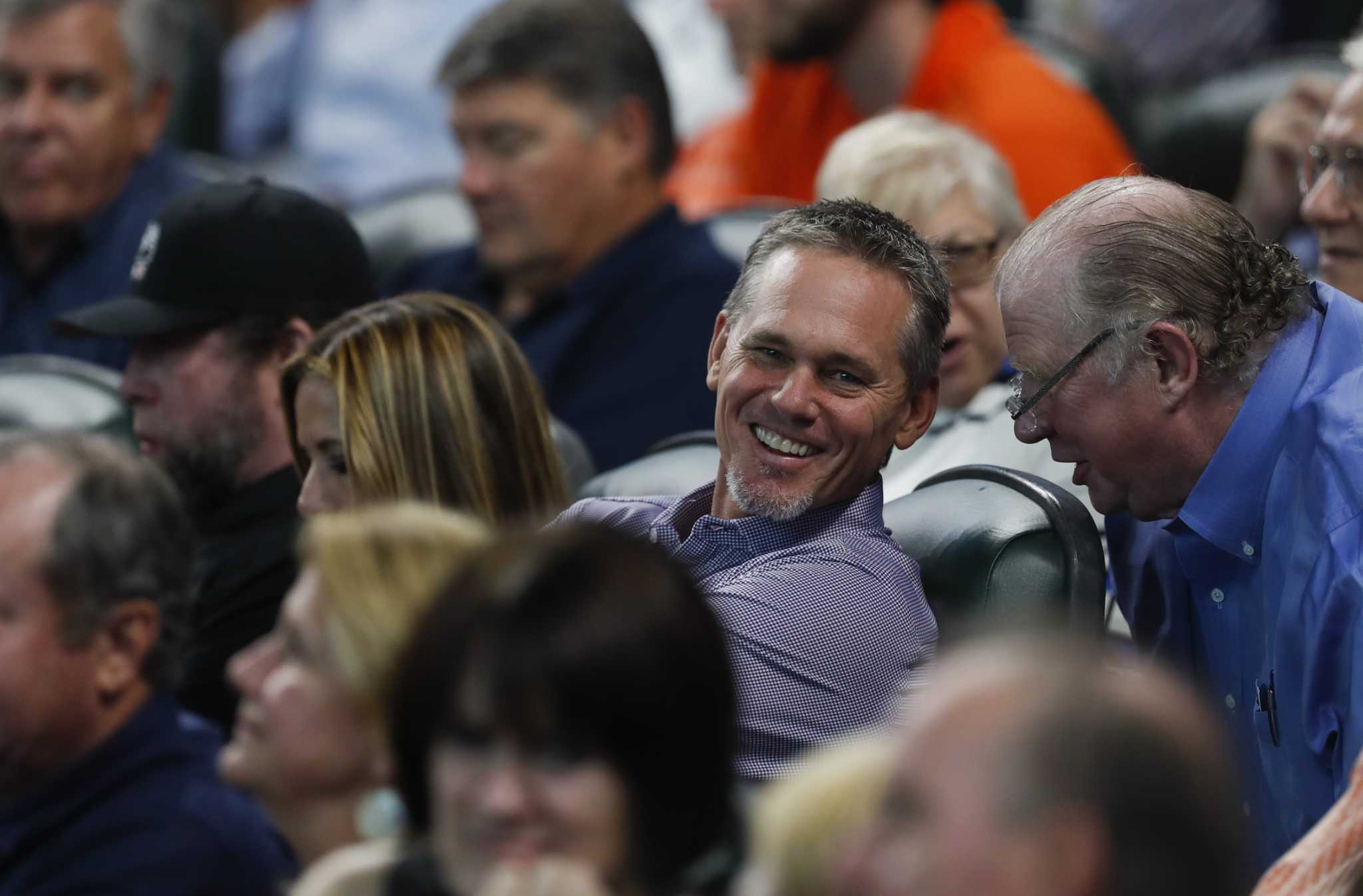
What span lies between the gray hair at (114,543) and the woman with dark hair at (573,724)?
0.53 m

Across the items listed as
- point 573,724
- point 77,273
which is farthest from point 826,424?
point 77,273

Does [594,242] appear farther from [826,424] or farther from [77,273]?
[826,424]

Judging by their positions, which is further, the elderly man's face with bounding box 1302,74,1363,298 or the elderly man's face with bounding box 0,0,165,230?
the elderly man's face with bounding box 0,0,165,230

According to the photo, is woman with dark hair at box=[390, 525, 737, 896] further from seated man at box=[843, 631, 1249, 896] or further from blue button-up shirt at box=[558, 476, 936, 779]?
blue button-up shirt at box=[558, 476, 936, 779]

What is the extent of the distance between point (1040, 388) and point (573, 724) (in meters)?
1.15

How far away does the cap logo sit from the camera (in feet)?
10.4

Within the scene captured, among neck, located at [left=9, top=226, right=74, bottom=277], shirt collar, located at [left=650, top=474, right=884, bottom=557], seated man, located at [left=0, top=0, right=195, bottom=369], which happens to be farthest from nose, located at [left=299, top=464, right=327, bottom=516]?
neck, located at [left=9, top=226, right=74, bottom=277]

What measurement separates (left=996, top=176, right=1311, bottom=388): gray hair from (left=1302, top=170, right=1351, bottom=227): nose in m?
0.40

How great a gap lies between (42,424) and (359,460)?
1.13m

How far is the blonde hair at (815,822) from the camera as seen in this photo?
1426 millimetres

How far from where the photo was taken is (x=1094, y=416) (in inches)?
96.2

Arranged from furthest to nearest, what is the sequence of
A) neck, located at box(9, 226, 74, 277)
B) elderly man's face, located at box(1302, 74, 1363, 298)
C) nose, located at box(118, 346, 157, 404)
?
neck, located at box(9, 226, 74, 277) < nose, located at box(118, 346, 157, 404) < elderly man's face, located at box(1302, 74, 1363, 298)

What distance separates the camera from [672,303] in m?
3.97

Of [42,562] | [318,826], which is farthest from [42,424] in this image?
[318,826]
